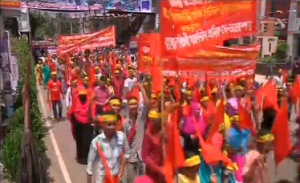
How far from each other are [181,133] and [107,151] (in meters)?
2.40

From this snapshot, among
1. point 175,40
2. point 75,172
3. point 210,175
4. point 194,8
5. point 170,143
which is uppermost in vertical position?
point 194,8

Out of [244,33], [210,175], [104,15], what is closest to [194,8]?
[244,33]

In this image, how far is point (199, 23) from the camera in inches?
202

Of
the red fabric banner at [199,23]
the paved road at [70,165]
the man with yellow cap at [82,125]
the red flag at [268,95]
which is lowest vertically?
the paved road at [70,165]

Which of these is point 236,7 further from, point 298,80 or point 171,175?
point 298,80

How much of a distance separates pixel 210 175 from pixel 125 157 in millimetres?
984

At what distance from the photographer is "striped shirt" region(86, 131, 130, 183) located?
4254mm

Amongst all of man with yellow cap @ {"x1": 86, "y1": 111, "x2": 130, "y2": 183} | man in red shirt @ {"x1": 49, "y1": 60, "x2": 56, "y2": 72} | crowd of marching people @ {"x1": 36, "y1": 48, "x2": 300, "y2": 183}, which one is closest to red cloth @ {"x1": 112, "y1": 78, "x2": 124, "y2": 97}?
crowd of marching people @ {"x1": 36, "y1": 48, "x2": 300, "y2": 183}

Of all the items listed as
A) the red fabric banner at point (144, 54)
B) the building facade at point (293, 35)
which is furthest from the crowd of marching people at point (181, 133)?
the building facade at point (293, 35)

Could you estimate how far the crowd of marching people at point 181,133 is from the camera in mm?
4262

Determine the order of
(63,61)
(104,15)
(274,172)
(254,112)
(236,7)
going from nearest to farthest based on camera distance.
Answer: (236,7)
(274,172)
(254,112)
(63,61)
(104,15)

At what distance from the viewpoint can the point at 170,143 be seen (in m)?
4.50

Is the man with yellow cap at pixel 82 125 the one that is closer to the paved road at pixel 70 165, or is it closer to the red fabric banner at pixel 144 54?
the paved road at pixel 70 165

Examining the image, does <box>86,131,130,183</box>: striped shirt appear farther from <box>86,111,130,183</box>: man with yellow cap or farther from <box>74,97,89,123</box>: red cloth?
<box>74,97,89,123</box>: red cloth
